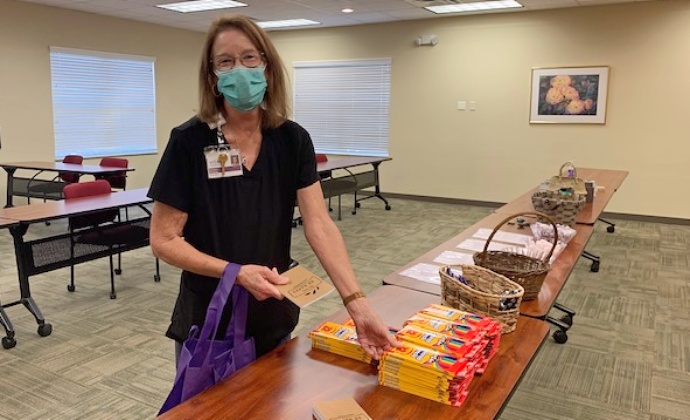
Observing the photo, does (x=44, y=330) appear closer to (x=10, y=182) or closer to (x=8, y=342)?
(x=8, y=342)

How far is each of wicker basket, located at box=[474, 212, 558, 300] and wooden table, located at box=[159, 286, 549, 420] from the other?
0.35 meters

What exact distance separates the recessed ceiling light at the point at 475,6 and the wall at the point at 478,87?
41 cm

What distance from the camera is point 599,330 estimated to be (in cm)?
358

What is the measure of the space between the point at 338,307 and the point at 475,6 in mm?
4941

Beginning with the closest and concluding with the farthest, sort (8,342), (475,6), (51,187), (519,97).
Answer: (8,342), (51,187), (475,6), (519,97)

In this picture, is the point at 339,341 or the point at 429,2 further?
the point at 429,2

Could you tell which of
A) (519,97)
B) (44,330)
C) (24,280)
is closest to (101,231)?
(24,280)

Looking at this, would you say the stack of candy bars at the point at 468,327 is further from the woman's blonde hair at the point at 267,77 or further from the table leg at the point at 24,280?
the table leg at the point at 24,280

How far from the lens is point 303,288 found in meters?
1.24

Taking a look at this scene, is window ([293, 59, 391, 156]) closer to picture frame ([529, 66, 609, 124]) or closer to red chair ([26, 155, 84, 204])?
picture frame ([529, 66, 609, 124])

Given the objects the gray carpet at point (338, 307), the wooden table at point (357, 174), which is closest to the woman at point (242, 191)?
the gray carpet at point (338, 307)

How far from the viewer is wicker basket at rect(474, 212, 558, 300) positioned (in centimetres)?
186

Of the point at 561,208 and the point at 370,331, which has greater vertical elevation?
the point at 561,208

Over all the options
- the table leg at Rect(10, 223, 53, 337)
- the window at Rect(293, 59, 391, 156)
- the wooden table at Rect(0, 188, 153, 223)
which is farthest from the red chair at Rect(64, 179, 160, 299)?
the window at Rect(293, 59, 391, 156)
